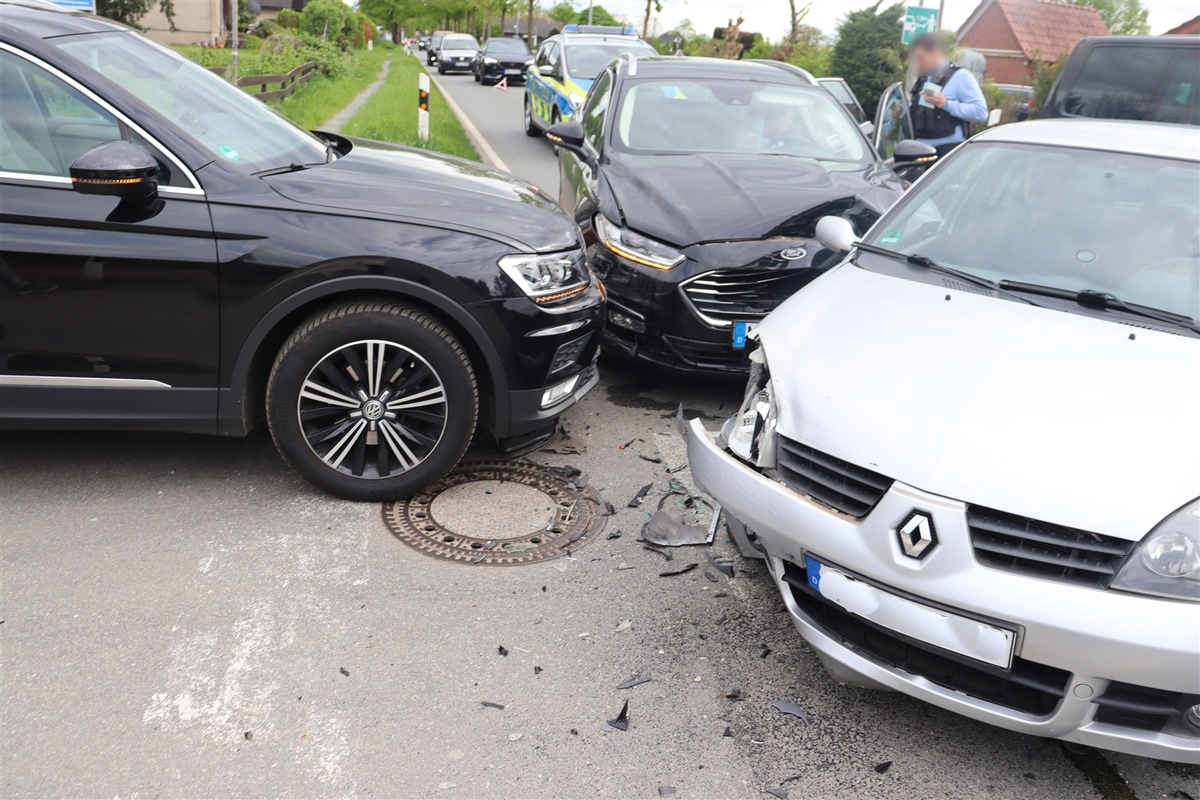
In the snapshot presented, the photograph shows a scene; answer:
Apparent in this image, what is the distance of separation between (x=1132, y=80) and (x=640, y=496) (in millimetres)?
5885

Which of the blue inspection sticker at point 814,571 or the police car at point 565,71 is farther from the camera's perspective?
the police car at point 565,71

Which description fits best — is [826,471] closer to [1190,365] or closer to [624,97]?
[1190,365]

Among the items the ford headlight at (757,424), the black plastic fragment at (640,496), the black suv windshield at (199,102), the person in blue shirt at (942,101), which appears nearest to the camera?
the ford headlight at (757,424)

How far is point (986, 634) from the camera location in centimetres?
252

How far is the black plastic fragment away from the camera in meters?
4.43

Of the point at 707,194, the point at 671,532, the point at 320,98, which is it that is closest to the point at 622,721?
the point at 671,532

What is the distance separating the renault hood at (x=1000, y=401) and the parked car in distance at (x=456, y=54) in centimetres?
4342

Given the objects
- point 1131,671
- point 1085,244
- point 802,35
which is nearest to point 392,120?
point 1085,244

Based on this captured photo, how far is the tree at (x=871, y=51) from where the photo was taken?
21.9 m

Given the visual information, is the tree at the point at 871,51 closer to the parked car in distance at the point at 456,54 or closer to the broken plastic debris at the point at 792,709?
the broken plastic debris at the point at 792,709

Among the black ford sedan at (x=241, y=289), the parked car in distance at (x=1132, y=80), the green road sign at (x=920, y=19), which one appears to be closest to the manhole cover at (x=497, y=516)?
the black ford sedan at (x=241, y=289)

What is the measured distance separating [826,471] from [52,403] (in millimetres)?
3059

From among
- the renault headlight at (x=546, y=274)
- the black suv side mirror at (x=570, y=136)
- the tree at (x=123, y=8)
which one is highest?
the tree at (x=123, y=8)

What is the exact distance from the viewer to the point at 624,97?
6973mm
